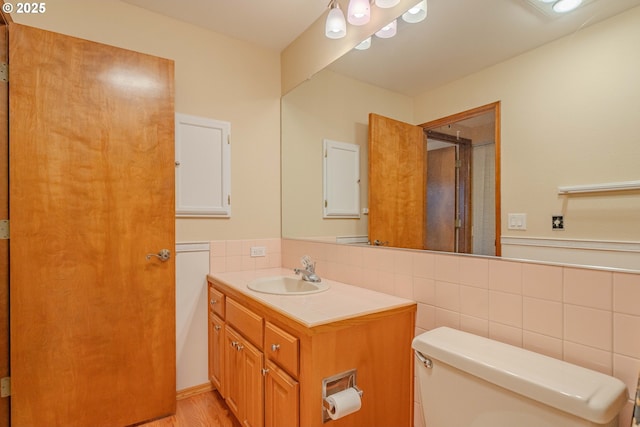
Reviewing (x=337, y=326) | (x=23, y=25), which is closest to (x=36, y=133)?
(x=23, y=25)

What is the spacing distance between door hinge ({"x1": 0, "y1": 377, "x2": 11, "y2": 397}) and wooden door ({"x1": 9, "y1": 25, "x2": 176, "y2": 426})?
0.14 ft

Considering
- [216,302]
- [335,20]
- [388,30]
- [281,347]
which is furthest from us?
[216,302]

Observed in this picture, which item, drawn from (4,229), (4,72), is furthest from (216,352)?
(4,72)

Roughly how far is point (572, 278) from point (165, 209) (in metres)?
1.91

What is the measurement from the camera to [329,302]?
1.40 meters

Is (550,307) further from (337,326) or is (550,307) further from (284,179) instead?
(284,179)

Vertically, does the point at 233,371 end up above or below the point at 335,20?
below

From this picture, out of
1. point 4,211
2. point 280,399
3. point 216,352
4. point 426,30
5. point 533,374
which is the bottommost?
point 216,352

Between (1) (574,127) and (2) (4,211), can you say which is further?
(2) (4,211)

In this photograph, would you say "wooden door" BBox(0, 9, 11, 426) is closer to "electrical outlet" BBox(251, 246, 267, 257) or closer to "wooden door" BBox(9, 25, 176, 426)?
"wooden door" BBox(9, 25, 176, 426)

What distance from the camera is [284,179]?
2477mm

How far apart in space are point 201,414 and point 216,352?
1.15ft

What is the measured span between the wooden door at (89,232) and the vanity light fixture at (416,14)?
1.35 metres

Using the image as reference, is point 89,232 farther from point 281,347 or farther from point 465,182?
point 465,182
